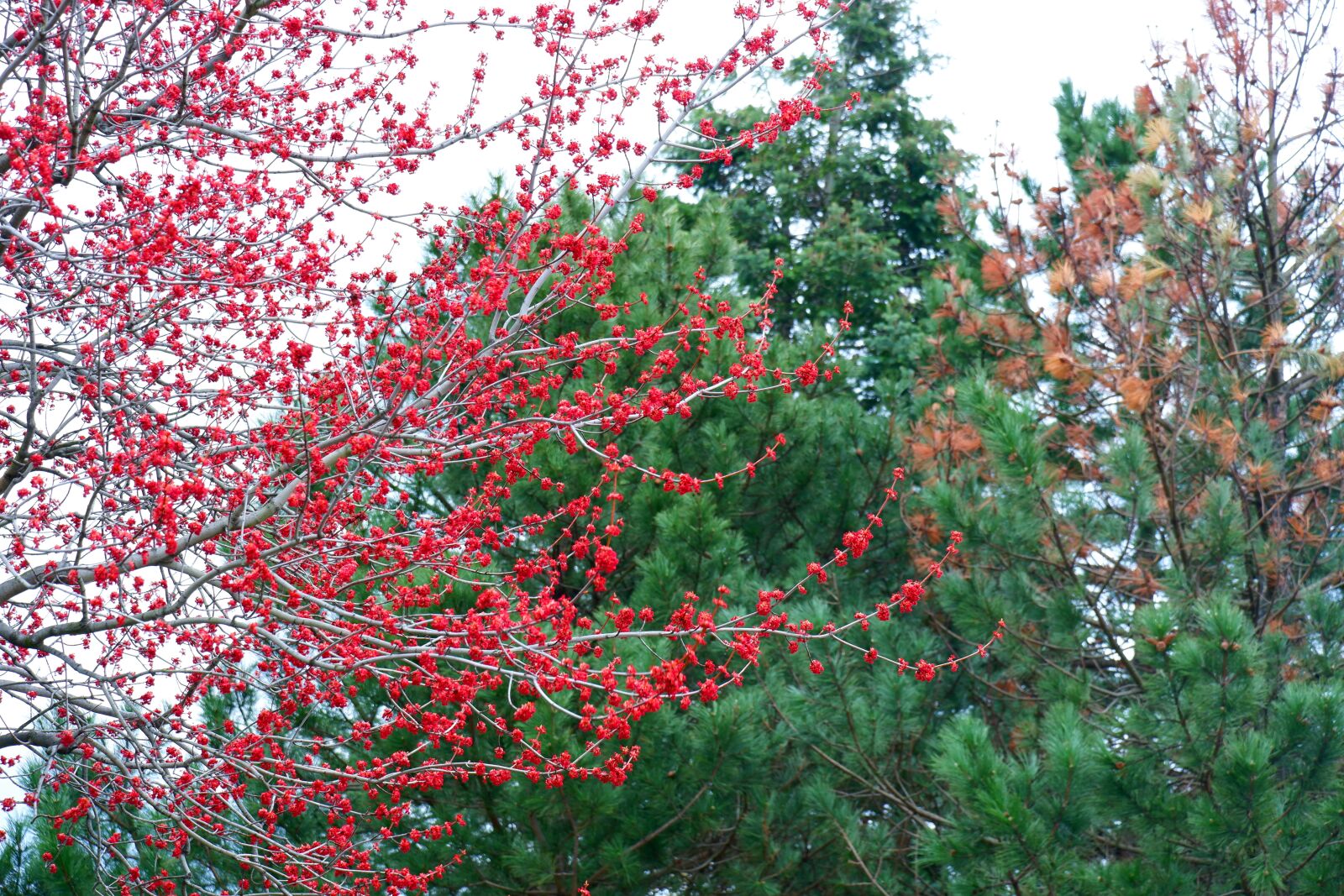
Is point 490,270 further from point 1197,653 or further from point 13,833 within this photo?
point 13,833

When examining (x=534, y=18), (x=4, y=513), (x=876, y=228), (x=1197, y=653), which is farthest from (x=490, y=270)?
(x=876, y=228)

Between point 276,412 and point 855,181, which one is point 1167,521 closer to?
point 276,412

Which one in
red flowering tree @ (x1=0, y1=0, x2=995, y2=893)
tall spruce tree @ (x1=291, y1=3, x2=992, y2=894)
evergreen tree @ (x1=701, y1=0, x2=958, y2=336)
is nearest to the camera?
red flowering tree @ (x1=0, y1=0, x2=995, y2=893)

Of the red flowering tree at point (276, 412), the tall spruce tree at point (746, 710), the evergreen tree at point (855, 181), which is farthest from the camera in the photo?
the evergreen tree at point (855, 181)

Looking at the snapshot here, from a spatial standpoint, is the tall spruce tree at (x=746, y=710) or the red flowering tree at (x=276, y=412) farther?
the tall spruce tree at (x=746, y=710)

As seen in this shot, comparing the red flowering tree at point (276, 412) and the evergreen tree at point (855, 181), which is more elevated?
the evergreen tree at point (855, 181)

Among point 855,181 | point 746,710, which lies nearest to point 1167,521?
point 746,710

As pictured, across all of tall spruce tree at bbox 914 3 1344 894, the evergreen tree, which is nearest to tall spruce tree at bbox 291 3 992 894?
tall spruce tree at bbox 914 3 1344 894

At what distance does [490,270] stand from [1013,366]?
4572 millimetres

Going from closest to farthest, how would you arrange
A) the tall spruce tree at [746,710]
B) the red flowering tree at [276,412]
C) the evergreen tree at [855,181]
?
the red flowering tree at [276,412], the tall spruce tree at [746,710], the evergreen tree at [855,181]

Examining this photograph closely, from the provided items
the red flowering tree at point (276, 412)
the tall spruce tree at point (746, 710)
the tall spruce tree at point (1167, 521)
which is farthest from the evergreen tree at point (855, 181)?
the red flowering tree at point (276, 412)

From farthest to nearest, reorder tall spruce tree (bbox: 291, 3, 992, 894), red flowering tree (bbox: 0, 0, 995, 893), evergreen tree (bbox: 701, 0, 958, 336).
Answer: evergreen tree (bbox: 701, 0, 958, 336) < tall spruce tree (bbox: 291, 3, 992, 894) < red flowering tree (bbox: 0, 0, 995, 893)

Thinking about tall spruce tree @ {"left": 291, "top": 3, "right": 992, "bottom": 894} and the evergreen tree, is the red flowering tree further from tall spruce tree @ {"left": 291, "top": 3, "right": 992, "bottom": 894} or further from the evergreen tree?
the evergreen tree

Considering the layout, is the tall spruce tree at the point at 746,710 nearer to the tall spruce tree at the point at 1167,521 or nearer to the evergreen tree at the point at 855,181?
the tall spruce tree at the point at 1167,521
